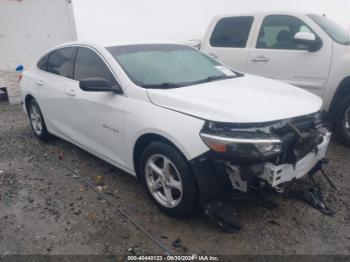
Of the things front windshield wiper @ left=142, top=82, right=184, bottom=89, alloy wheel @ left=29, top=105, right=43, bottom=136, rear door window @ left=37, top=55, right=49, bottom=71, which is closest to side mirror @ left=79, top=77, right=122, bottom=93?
front windshield wiper @ left=142, top=82, right=184, bottom=89

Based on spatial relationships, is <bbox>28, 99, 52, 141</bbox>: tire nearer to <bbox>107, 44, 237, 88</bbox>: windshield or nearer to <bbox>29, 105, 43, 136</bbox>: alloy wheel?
<bbox>29, 105, 43, 136</bbox>: alloy wheel

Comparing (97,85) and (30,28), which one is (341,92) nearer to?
(97,85)

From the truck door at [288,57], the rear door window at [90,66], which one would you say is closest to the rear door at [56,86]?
the rear door window at [90,66]

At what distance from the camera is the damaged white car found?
8.27 feet

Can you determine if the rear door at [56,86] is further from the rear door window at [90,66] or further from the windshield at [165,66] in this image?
the windshield at [165,66]

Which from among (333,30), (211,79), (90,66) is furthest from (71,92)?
(333,30)

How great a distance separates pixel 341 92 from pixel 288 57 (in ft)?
2.96

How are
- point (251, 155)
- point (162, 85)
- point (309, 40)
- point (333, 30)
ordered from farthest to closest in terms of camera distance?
point (333, 30) → point (309, 40) → point (162, 85) → point (251, 155)

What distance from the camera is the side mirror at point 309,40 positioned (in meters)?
4.42

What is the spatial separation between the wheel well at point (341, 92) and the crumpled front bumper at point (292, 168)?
68.4 inches

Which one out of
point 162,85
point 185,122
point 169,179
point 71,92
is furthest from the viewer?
point 71,92

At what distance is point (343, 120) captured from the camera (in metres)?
4.48

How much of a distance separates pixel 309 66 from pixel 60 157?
380 centimetres

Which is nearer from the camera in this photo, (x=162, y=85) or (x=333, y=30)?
(x=162, y=85)
